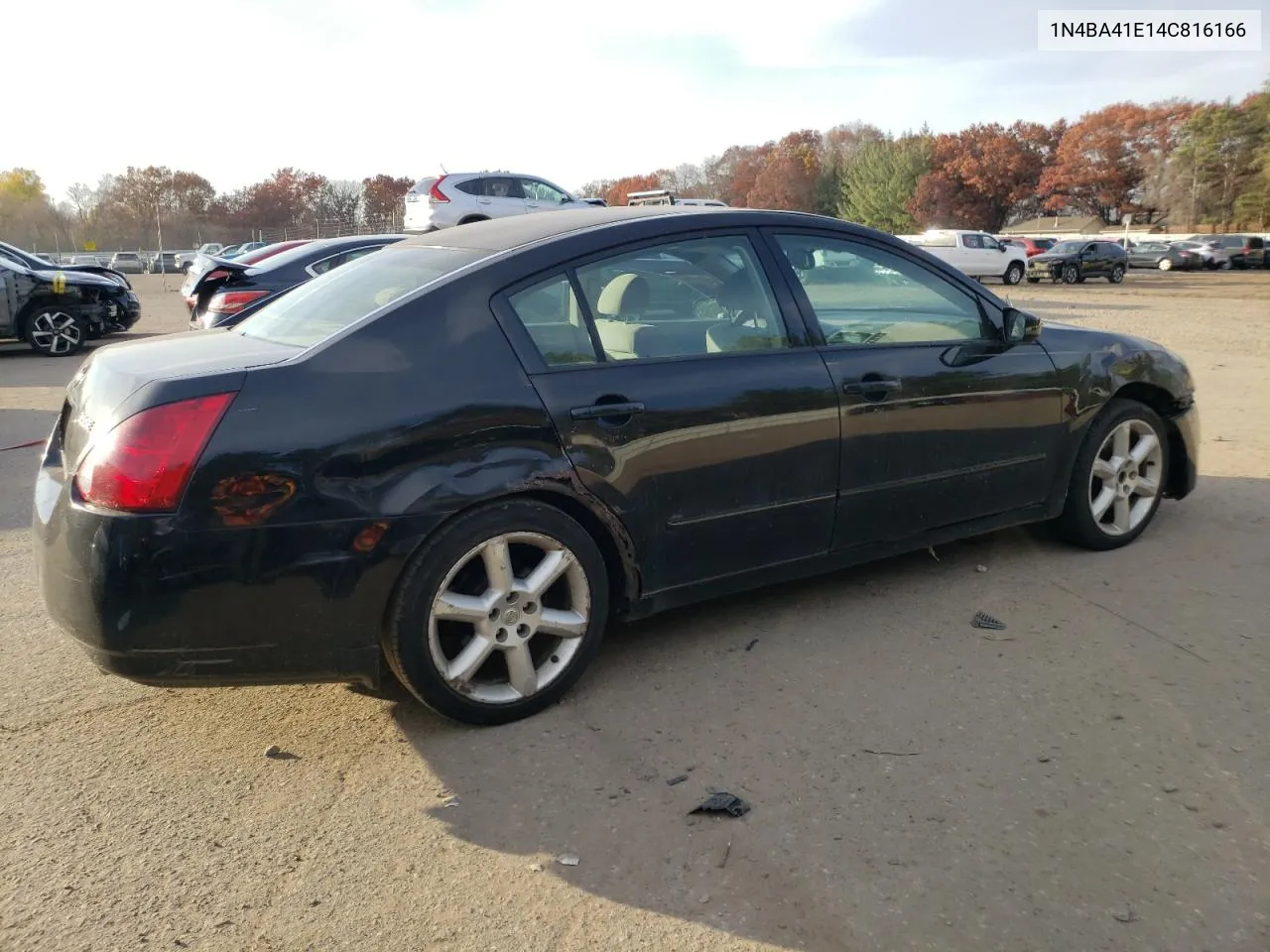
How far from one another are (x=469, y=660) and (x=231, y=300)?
7.04 metres

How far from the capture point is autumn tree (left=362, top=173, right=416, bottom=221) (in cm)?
5306

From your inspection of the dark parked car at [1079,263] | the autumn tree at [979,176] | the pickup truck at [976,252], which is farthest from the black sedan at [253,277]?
the autumn tree at [979,176]

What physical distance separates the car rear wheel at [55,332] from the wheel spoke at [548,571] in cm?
1304

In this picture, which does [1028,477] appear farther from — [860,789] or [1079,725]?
[860,789]

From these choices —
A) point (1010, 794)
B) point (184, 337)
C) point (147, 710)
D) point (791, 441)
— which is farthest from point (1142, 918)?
point (184, 337)

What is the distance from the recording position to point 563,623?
10.8 ft

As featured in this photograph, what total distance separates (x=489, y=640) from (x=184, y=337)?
5.51 feet

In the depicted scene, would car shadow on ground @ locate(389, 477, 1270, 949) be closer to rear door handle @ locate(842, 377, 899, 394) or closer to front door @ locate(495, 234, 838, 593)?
front door @ locate(495, 234, 838, 593)

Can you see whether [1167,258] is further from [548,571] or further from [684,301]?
[548,571]

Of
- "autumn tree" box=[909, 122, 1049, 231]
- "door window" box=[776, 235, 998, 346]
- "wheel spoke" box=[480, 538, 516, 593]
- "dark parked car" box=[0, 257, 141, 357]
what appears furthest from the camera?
"autumn tree" box=[909, 122, 1049, 231]

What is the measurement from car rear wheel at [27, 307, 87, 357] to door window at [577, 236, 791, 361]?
12800 mm

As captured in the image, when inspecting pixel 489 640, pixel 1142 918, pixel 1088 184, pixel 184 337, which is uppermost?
pixel 1088 184

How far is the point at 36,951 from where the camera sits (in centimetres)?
226

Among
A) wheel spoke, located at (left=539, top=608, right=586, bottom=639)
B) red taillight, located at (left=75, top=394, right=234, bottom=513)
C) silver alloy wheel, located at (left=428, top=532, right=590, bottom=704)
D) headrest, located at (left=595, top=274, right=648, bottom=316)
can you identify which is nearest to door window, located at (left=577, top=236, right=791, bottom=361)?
headrest, located at (left=595, top=274, right=648, bottom=316)
